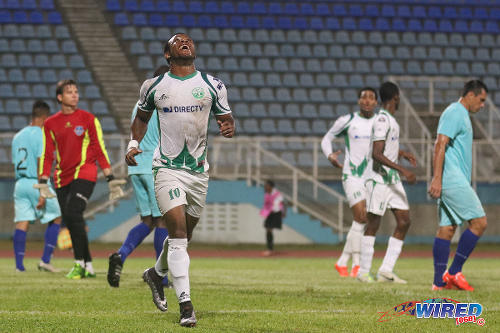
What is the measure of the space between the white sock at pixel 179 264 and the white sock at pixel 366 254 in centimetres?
490

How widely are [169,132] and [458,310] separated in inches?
109

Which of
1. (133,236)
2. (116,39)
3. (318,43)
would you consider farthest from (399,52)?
(133,236)

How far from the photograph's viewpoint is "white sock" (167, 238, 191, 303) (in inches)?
249

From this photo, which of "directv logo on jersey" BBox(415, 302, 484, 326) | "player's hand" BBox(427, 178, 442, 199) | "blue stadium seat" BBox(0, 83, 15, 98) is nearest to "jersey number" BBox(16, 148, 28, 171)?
"player's hand" BBox(427, 178, 442, 199)

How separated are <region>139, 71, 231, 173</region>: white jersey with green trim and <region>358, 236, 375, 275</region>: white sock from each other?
4.78m

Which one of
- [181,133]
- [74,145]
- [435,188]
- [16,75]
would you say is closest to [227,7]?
[16,75]

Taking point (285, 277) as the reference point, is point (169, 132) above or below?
above

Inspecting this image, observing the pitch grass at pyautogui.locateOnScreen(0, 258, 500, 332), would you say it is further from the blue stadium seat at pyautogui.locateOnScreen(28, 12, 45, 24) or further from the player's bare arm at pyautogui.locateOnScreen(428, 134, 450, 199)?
the blue stadium seat at pyautogui.locateOnScreen(28, 12, 45, 24)

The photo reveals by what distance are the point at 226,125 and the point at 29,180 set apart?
23.1 feet

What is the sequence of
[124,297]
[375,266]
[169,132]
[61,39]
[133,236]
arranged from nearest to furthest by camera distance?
[169,132] → [124,297] → [133,236] → [375,266] → [61,39]

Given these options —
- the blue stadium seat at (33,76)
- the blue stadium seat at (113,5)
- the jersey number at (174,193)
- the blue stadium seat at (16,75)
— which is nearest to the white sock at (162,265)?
the jersey number at (174,193)

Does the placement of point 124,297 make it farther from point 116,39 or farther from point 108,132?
point 116,39

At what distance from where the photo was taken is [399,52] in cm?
2886

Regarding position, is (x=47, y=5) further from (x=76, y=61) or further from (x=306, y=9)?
(x=306, y=9)
